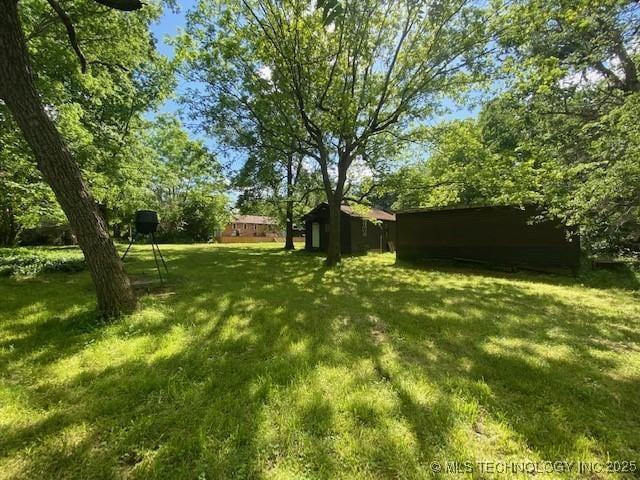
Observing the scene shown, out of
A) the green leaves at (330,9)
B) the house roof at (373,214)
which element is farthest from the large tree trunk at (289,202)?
the green leaves at (330,9)

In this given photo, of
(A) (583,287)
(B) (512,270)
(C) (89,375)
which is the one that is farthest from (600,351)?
(B) (512,270)

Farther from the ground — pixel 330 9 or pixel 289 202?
pixel 289 202

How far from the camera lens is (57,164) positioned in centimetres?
368

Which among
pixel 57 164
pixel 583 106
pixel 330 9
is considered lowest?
pixel 57 164

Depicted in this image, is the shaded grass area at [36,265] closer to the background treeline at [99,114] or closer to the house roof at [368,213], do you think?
the background treeline at [99,114]

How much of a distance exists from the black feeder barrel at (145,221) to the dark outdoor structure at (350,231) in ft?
37.2

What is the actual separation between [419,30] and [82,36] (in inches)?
364

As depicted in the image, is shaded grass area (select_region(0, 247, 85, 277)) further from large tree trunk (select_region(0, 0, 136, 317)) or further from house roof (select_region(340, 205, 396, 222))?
house roof (select_region(340, 205, 396, 222))

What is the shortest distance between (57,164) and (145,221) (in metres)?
3.18

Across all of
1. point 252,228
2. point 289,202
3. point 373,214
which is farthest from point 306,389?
point 252,228

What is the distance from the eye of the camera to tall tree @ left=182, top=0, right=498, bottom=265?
25.6 feet

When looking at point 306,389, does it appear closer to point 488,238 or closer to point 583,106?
point 488,238

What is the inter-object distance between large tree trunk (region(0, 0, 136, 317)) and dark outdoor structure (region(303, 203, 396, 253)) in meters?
13.4

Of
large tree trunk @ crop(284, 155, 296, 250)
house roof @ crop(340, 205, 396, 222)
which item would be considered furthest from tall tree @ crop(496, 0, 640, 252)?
large tree trunk @ crop(284, 155, 296, 250)
